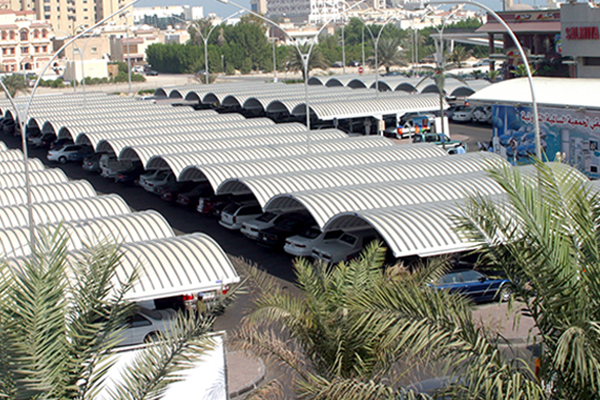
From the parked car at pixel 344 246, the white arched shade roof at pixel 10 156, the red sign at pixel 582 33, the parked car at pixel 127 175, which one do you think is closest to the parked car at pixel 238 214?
the parked car at pixel 344 246

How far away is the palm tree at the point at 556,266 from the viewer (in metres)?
6.78

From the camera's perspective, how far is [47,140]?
48.7 metres

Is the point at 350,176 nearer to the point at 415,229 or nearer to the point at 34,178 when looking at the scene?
the point at 415,229

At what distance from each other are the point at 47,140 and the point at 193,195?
22.4 metres

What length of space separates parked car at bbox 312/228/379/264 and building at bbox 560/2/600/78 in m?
26.3

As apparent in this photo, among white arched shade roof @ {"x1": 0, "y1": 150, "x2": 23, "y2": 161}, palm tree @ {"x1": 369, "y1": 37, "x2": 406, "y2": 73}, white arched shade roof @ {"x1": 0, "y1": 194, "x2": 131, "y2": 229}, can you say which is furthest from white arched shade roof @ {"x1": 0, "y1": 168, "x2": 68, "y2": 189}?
palm tree @ {"x1": 369, "y1": 37, "x2": 406, "y2": 73}

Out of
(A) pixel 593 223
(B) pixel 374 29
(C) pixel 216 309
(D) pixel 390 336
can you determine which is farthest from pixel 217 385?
(B) pixel 374 29

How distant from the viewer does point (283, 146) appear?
108 ft

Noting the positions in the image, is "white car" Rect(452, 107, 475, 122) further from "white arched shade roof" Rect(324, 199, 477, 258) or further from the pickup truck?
"white arched shade roof" Rect(324, 199, 477, 258)

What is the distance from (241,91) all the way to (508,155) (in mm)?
27916

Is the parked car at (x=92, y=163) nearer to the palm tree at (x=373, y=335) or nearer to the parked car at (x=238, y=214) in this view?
the parked car at (x=238, y=214)

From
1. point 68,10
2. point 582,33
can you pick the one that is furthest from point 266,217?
point 68,10

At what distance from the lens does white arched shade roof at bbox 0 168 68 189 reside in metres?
27.3

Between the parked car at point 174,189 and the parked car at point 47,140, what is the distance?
1988 cm
